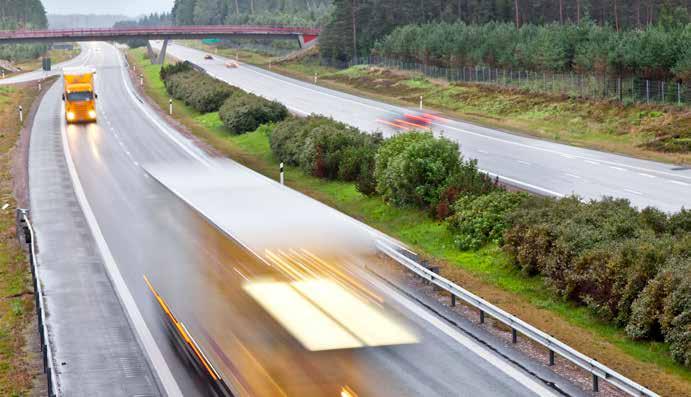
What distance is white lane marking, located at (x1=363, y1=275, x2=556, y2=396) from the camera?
58.6 ft

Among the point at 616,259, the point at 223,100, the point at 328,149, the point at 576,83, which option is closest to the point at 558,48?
the point at 576,83

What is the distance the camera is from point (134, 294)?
24984 mm

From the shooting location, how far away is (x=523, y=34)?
89.6 m

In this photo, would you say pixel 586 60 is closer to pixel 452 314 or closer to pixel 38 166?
pixel 38 166

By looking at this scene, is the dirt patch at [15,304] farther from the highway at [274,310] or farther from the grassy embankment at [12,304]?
the highway at [274,310]

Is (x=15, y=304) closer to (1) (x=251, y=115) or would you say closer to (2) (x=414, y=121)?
(1) (x=251, y=115)

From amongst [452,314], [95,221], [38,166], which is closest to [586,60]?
[38,166]

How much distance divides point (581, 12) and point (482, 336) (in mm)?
112079

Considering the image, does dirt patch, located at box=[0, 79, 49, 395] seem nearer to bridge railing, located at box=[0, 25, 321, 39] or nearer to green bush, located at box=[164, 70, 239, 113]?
green bush, located at box=[164, 70, 239, 113]

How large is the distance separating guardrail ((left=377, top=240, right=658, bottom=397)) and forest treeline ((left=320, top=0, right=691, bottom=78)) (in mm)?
42962

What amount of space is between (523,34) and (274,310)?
72.3 metres

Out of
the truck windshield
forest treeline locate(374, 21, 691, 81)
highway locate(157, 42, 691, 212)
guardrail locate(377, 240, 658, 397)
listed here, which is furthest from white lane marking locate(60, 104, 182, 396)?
forest treeline locate(374, 21, 691, 81)

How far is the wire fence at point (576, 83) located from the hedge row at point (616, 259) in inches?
1445

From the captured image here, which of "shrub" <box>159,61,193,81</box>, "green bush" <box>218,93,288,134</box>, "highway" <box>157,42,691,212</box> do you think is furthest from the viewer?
"shrub" <box>159,61,193,81</box>
